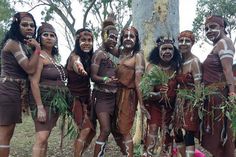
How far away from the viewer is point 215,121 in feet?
18.3

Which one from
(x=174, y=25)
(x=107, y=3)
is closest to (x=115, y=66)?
(x=174, y=25)

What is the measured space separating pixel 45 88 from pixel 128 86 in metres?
1.29

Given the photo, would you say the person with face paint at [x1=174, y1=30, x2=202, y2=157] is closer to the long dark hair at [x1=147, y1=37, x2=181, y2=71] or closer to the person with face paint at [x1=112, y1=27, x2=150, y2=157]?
the long dark hair at [x1=147, y1=37, x2=181, y2=71]

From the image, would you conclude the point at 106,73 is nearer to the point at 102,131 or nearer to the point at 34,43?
the point at 102,131

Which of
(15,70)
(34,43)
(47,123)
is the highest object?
(34,43)

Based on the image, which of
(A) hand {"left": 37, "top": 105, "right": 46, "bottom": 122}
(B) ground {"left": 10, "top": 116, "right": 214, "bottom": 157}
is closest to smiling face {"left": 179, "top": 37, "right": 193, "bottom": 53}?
(A) hand {"left": 37, "top": 105, "right": 46, "bottom": 122}

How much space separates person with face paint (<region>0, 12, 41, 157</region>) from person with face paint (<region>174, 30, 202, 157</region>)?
2065mm

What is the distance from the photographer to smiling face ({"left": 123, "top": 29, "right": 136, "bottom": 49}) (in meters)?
6.11

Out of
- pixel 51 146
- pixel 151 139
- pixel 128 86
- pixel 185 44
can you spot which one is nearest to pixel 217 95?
pixel 185 44

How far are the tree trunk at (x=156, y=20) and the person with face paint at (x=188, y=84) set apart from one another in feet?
8.14

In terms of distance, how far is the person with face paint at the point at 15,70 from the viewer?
17.3ft

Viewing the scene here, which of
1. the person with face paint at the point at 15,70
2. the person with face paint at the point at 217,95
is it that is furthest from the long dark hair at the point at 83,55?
the person with face paint at the point at 217,95

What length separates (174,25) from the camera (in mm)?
8414

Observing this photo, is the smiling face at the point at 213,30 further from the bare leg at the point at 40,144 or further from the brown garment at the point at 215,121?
the bare leg at the point at 40,144
